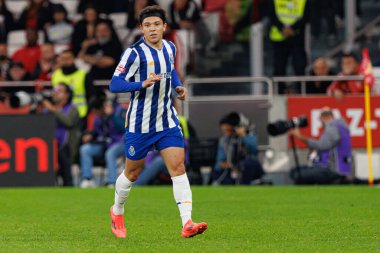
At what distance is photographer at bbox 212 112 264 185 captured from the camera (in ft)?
67.2

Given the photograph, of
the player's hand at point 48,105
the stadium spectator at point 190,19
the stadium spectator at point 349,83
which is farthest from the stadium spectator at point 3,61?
the stadium spectator at point 349,83

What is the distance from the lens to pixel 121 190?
11.1 metres

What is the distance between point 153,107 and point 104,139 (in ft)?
33.7

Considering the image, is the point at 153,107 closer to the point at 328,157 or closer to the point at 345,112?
the point at 328,157

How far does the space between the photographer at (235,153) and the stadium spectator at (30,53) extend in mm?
5047

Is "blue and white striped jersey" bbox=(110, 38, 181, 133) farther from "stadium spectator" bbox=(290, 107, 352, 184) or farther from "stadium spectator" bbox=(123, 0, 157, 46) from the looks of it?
"stadium spectator" bbox=(123, 0, 157, 46)

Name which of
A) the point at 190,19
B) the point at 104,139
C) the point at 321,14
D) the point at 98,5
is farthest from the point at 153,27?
the point at 98,5

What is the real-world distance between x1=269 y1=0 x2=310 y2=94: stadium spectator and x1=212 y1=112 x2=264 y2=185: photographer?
89.3 inches

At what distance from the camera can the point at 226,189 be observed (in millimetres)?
18906

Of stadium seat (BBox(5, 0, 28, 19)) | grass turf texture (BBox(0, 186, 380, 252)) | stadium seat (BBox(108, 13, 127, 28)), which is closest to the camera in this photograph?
grass turf texture (BBox(0, 186, 380, 252))

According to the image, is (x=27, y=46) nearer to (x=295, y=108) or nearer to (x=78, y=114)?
(x=78, y=114)

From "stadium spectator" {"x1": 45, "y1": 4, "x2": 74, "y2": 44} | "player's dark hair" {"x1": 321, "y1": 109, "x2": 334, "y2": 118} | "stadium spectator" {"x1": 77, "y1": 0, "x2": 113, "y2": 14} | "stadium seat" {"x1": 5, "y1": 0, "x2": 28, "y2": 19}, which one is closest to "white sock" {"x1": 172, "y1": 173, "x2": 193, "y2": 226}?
"player's dark hair" {"x1": 321, "y1": 109, "x2": 334, "y2": 118}

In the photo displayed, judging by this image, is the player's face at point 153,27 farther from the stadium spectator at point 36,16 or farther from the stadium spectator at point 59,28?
the stadium spectator at point 36,16

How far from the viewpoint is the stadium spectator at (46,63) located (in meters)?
23.1
